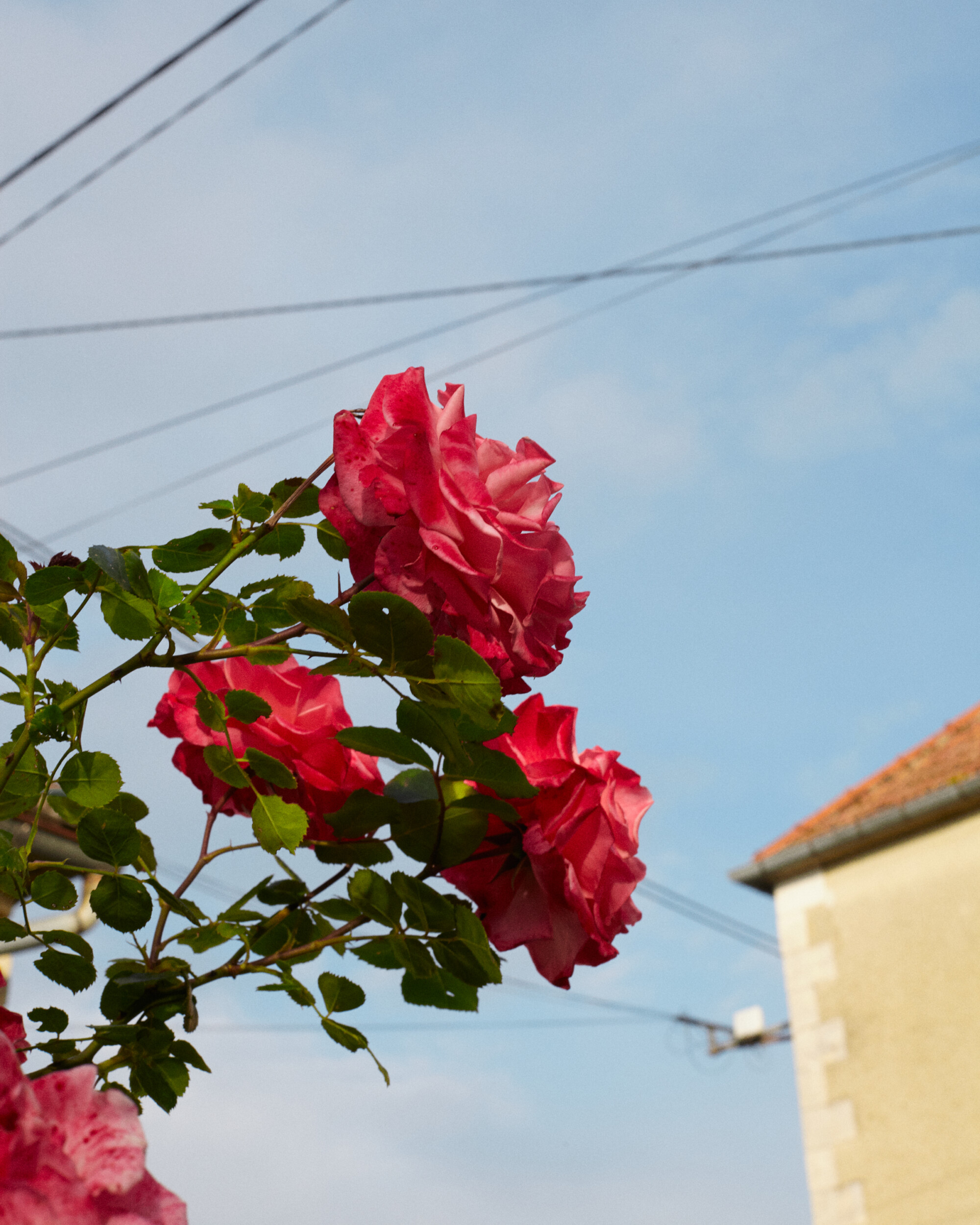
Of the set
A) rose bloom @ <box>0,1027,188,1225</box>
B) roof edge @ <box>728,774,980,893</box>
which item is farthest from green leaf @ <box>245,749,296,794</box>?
roof edge @ <box>728,774,980,893</box>

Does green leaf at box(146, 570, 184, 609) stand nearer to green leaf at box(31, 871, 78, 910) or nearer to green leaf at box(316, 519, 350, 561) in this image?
green leaf at box(316, 519, 350, 561)

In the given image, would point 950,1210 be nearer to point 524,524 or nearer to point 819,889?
point 819,889

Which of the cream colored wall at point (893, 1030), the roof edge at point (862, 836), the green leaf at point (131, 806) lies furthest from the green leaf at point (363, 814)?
the roof edge at point (862, 836)

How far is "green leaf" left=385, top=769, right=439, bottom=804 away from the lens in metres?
0.93

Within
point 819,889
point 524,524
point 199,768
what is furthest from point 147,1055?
point 819,889

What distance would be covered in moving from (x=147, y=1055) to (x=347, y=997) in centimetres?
19

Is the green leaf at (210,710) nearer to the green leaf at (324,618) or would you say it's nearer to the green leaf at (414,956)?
the green leaf at (324,618)

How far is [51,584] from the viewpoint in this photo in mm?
951

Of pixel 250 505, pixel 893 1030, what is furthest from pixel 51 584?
pixel 893 1030

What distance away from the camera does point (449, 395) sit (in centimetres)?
94

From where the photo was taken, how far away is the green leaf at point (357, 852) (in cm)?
97

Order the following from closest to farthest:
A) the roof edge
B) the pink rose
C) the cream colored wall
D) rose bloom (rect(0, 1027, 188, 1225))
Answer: rose bloom (rect(0, 1027, 188, 1225)) → the pink rose → the cream colored wall → the roof edge

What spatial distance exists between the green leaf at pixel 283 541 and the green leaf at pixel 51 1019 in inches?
16.4

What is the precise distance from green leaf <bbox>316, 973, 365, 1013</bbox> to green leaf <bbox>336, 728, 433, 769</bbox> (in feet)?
0.80
